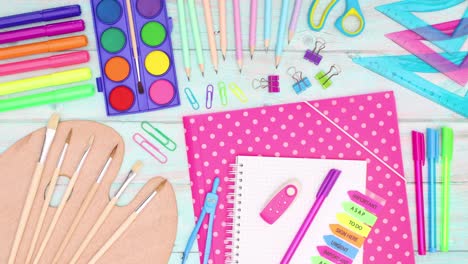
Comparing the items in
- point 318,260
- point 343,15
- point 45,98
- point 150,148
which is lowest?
point 318,260

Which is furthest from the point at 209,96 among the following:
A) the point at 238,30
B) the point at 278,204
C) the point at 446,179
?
the point at 446,179

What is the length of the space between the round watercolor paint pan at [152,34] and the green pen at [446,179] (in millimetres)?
538

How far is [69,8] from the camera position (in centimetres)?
96

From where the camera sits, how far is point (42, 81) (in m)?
0.97

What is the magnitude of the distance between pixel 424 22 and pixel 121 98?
0.57 meters

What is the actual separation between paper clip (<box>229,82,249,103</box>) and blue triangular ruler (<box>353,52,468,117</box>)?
21 cm

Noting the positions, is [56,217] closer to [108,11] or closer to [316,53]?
[108,11]

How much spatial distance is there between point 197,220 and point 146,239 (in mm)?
96

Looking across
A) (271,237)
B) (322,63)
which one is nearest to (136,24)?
(322,63)

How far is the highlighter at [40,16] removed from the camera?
0.96m

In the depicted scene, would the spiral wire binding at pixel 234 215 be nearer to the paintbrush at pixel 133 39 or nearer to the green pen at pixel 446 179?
the paintbrush at pixel 133 39

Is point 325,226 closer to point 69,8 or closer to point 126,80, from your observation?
point 126,80

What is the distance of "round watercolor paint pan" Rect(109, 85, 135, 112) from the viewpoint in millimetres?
975

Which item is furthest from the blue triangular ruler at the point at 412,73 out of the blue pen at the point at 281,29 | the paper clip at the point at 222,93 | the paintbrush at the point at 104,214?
the paintbrush at the point at 104,214
